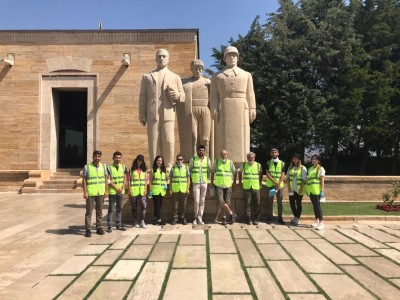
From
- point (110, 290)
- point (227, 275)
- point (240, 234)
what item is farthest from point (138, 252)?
point (240, 234)

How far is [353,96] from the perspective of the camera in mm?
19406

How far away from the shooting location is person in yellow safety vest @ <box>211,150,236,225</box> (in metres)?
7.71

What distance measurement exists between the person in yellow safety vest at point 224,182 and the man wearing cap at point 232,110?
0.97 m

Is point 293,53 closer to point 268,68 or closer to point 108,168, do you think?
point 268,68

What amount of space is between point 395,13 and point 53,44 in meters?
20.6

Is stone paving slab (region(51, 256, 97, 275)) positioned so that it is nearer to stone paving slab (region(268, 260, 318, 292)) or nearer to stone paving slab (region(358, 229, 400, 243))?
stone paving slab (region(268, 260, 318, 292))

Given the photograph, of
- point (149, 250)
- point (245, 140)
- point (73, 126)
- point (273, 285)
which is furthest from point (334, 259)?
point (73, 126)

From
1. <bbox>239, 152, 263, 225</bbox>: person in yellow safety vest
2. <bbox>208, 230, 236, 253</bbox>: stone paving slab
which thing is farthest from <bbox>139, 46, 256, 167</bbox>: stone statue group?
<bbox>208, 230, 236, 253</bbox>: stone paving slab

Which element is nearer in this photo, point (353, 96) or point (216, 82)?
point (216, 82)

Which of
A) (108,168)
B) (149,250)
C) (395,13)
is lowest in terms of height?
(149,250)

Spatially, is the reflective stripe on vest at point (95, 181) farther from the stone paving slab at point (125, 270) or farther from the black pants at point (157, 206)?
the stone paving slab at point (125, 270)

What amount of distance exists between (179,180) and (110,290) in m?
3.99

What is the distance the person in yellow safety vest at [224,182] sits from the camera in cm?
771

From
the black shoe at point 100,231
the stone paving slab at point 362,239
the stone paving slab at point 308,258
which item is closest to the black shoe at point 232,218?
the stone paving slab at point 308,258
